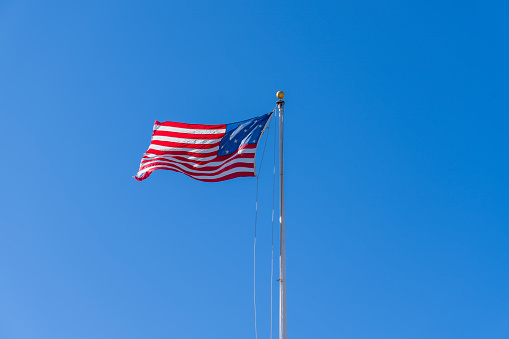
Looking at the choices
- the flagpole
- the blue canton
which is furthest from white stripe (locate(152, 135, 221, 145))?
the flagpole

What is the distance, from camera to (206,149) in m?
26.6

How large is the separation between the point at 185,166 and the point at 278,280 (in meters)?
6.24

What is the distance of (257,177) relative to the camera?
84.3 ft

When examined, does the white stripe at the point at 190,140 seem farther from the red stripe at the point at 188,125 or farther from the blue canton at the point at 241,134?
the red stripe at the point at 188,125

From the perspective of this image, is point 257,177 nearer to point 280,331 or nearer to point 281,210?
point 281,210

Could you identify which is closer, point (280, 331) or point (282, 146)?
point (280, 331)

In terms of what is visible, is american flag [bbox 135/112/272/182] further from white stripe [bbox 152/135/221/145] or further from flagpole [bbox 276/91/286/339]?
flagpole [bbox 276/91/286/339]

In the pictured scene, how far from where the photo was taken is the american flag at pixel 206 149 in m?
25.8

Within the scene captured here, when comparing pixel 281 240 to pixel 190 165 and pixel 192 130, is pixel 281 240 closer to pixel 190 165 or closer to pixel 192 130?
pixel 190 165

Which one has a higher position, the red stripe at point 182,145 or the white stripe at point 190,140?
the white stripe at point 190,140

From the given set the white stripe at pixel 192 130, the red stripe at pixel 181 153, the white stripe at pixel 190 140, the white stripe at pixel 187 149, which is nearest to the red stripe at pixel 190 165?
the red stripe at pixel 181 153

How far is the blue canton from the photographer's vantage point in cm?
2615

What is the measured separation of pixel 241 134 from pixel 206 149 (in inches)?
59.7

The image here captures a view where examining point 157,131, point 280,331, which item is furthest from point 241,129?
point 280,331
